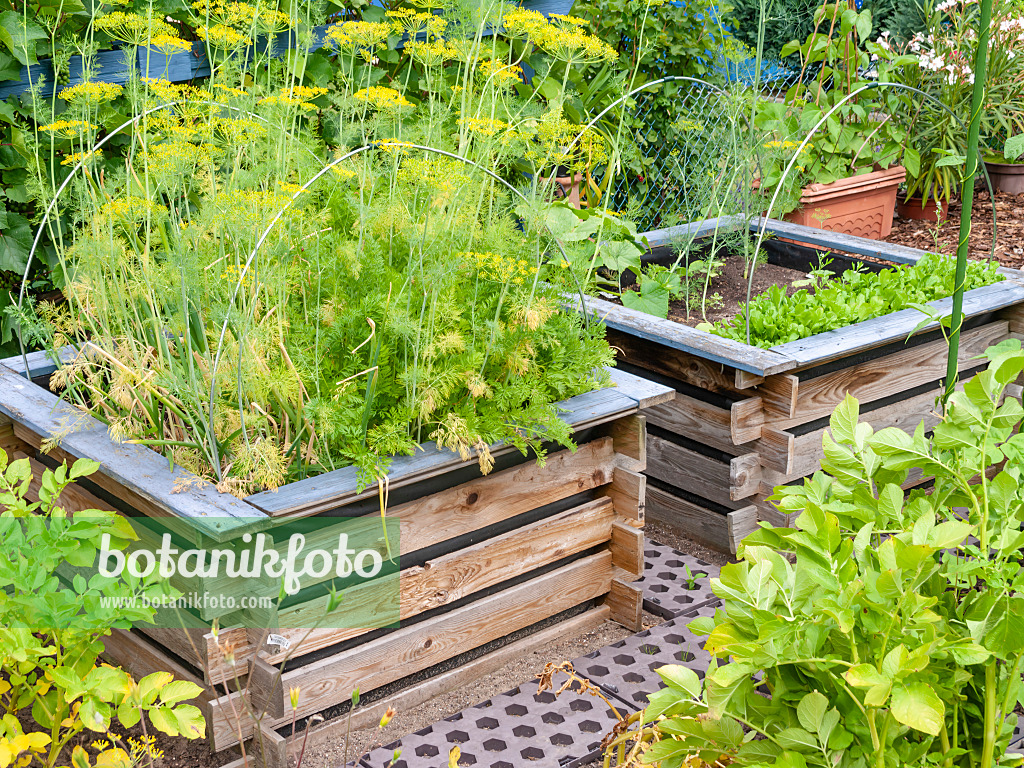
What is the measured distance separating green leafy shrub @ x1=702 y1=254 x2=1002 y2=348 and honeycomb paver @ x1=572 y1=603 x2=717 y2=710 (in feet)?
2.83

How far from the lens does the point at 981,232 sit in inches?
219

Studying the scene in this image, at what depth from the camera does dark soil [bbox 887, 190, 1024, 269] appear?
16.8 feet

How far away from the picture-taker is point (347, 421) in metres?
1.97

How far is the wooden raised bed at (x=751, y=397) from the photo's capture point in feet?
8.87

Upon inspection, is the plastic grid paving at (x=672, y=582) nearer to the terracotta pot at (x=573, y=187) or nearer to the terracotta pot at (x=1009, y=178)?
the terracotta pot at (x=573, y=187)

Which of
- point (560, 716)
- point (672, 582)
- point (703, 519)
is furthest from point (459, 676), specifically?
point (703, 519)

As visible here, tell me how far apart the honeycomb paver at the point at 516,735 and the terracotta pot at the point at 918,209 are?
441 centimetres

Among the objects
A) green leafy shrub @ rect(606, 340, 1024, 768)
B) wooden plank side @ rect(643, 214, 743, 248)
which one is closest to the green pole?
green leafy shrub @ rect(606, 340, 1024, 768)

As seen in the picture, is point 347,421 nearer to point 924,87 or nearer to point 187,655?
point 187,655

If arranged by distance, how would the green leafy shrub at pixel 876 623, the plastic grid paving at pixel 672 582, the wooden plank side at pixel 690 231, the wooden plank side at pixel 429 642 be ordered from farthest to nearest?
the wooden plank side at pixel 690 231 → the plastic grid paving at pixel 672 582 → the wooden plank side at pixel 429 642 → the green leafy shrub at pixel 876 623

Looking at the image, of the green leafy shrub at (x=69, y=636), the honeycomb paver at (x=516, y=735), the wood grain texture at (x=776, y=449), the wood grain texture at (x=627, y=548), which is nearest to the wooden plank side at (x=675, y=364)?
Result: the wood grain texture at (x=776, y=449)

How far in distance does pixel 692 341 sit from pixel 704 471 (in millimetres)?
388

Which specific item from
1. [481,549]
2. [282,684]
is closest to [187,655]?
[282,684]

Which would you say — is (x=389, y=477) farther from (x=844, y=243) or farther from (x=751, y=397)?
(x=844, y=243)
